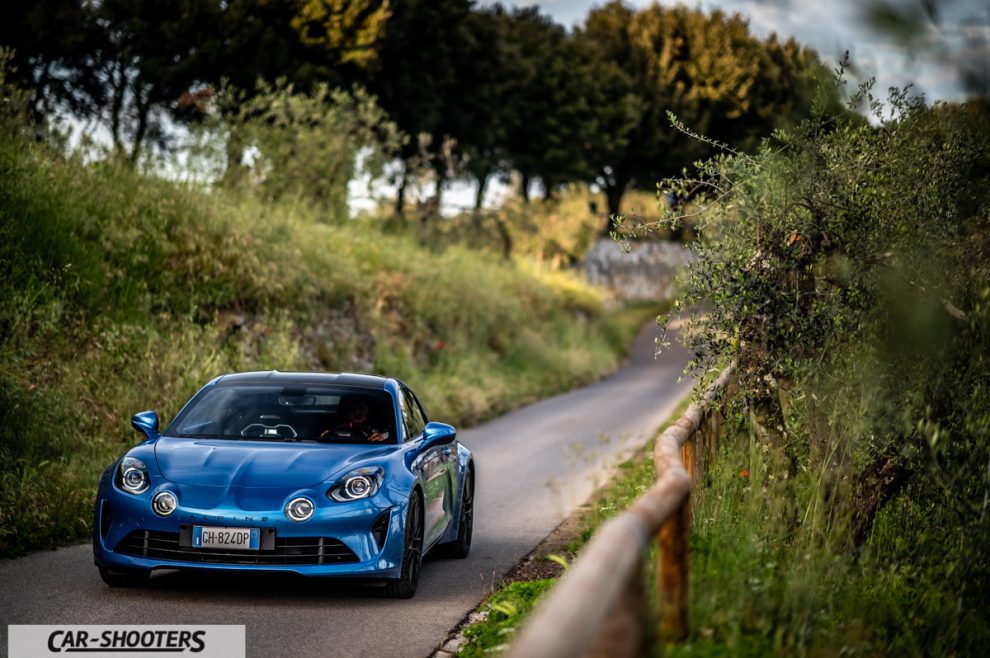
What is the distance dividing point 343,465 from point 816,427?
322cm

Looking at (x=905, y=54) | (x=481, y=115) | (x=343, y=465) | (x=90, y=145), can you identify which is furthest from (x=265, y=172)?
(x=481, y=115)

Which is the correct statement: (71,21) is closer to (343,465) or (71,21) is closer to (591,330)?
(591,330)

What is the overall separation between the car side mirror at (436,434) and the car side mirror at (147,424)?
1985 mm

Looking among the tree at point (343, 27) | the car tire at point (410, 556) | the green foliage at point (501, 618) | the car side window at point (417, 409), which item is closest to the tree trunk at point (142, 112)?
the tree at point (343, 27)

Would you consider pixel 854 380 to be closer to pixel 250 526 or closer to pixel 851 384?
pixel 851 384

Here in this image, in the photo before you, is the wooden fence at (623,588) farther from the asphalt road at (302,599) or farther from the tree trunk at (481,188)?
the tree trunk at (481,188)

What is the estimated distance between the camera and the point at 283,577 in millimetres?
8445

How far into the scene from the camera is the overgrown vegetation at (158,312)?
12219 mm

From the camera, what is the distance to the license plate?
8141 millimetres

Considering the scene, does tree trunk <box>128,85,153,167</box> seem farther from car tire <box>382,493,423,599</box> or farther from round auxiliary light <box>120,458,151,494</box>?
car tire <box>382,493,423,599</box>

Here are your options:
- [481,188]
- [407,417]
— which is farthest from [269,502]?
[481,188]

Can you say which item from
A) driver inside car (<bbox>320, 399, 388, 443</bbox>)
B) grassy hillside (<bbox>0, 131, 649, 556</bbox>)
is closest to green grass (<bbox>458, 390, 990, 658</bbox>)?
driver inside car (<bbox>320, 399, 388, 443</bbox>)

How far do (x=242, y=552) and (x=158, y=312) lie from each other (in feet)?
31.3

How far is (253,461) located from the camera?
28.4 ft
